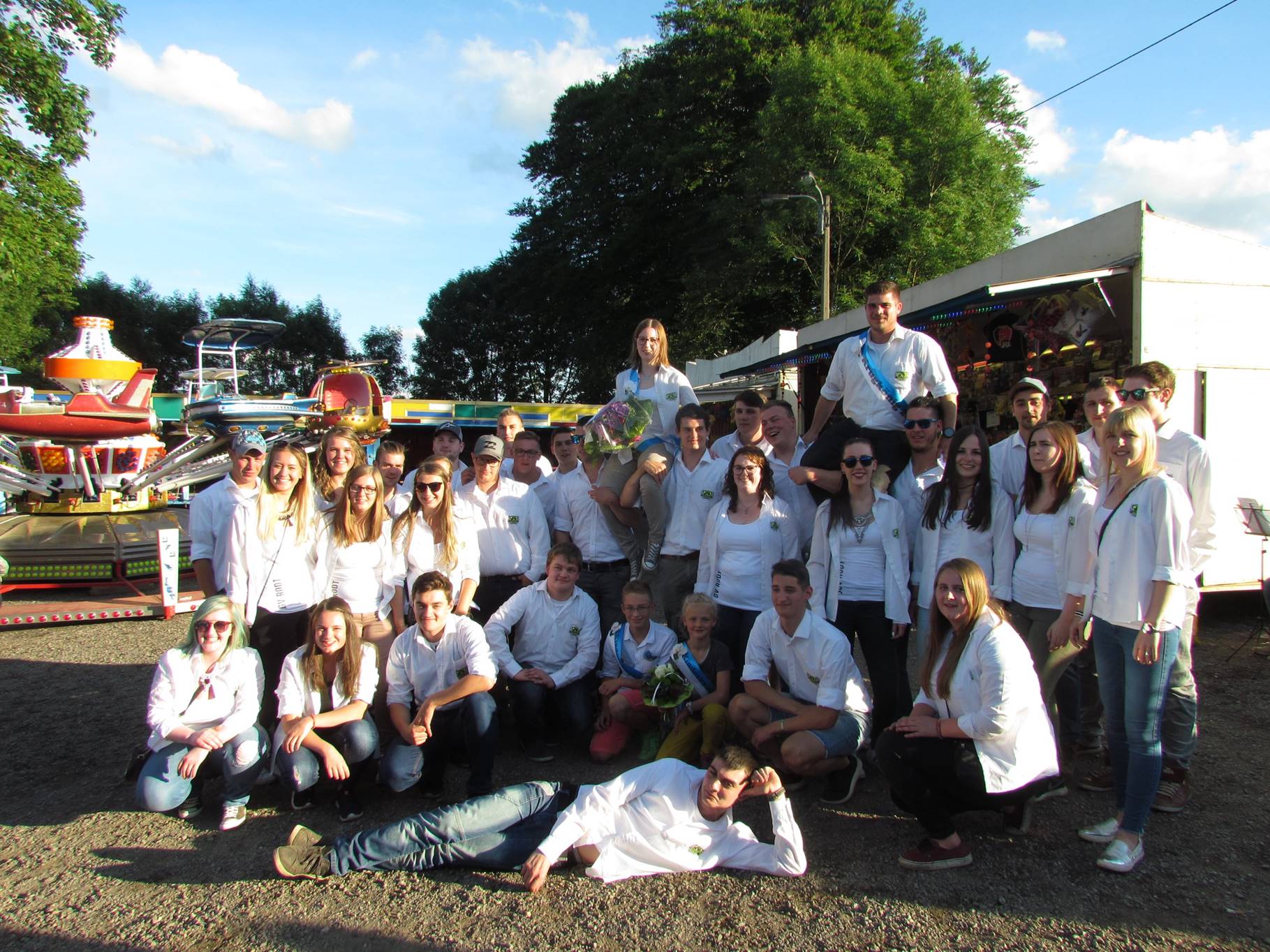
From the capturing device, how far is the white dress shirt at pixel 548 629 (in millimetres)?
4645

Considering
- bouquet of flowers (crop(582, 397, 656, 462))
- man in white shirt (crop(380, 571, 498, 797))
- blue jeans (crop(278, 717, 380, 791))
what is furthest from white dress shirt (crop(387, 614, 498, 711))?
bouquet of flowers (crop(582, 397, 656, 462))

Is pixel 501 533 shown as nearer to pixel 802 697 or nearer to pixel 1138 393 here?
pixel 802 697

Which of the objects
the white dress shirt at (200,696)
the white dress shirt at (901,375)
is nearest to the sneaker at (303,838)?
the white dress shirt at (200,696)

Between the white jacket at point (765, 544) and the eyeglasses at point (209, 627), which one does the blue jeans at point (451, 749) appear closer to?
the eyeglasses at point (209, 627)

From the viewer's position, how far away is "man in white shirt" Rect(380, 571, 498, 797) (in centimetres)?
388

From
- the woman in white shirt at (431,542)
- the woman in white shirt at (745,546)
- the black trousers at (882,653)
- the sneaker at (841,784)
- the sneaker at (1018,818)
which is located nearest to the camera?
the sneaker at (1018,818)

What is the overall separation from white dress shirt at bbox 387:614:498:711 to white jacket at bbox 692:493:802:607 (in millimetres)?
1299

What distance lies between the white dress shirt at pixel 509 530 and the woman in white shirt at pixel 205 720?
5.18ft

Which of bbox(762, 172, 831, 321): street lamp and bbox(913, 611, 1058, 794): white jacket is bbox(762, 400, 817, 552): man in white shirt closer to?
bbox(913, 611, 1058, 794): white jacket

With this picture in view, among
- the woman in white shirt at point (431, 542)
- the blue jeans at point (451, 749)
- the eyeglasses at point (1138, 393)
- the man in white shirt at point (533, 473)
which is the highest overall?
the eyeglasses at point (1138, 393)

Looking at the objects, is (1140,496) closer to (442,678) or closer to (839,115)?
(442,678)

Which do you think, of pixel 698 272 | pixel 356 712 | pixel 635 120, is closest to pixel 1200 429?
pixel 356 712

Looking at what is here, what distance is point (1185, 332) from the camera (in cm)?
662

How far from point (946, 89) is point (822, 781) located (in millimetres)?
19926
